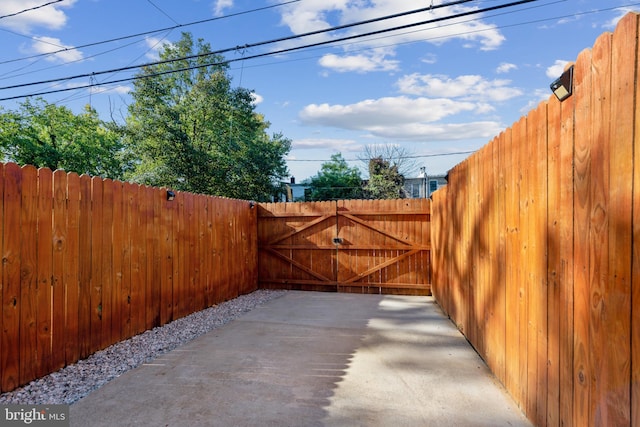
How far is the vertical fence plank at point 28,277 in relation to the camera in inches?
109

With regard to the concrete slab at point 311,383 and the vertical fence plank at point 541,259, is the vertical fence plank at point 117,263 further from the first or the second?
the vertical fence plank at point 541,259

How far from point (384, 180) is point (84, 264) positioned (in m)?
16.7

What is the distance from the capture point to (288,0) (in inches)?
226

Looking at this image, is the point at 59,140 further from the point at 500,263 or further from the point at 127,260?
the point at 500,263

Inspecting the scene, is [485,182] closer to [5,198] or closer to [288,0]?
[5,198]

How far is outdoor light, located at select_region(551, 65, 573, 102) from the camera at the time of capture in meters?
1.68

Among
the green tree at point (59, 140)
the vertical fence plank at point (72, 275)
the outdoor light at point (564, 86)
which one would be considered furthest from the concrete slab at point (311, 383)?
the green tree at point (59, 140)

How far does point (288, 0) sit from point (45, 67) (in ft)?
20.9

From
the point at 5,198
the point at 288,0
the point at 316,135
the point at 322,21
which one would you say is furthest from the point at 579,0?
the point at 316,135

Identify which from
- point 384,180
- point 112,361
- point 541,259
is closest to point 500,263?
point 541,259

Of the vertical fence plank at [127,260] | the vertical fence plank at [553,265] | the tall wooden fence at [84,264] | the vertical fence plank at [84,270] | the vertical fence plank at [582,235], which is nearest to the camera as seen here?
the vertical fence plank at [582,235]

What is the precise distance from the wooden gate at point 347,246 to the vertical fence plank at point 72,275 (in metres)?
4.45

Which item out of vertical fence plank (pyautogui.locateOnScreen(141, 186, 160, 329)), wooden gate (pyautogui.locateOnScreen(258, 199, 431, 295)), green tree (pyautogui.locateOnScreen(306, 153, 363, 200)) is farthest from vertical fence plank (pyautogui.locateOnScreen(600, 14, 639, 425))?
green tree (pyautogui.locateOnScreen(306, 153, 363, 200))

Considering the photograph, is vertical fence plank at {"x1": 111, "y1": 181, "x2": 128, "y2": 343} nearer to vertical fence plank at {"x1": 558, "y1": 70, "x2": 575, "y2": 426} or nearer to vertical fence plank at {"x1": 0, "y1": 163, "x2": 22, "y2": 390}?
vertical fence plank at {"x1": 0, "y1": 163, "x2": 22, "y2": 390}
